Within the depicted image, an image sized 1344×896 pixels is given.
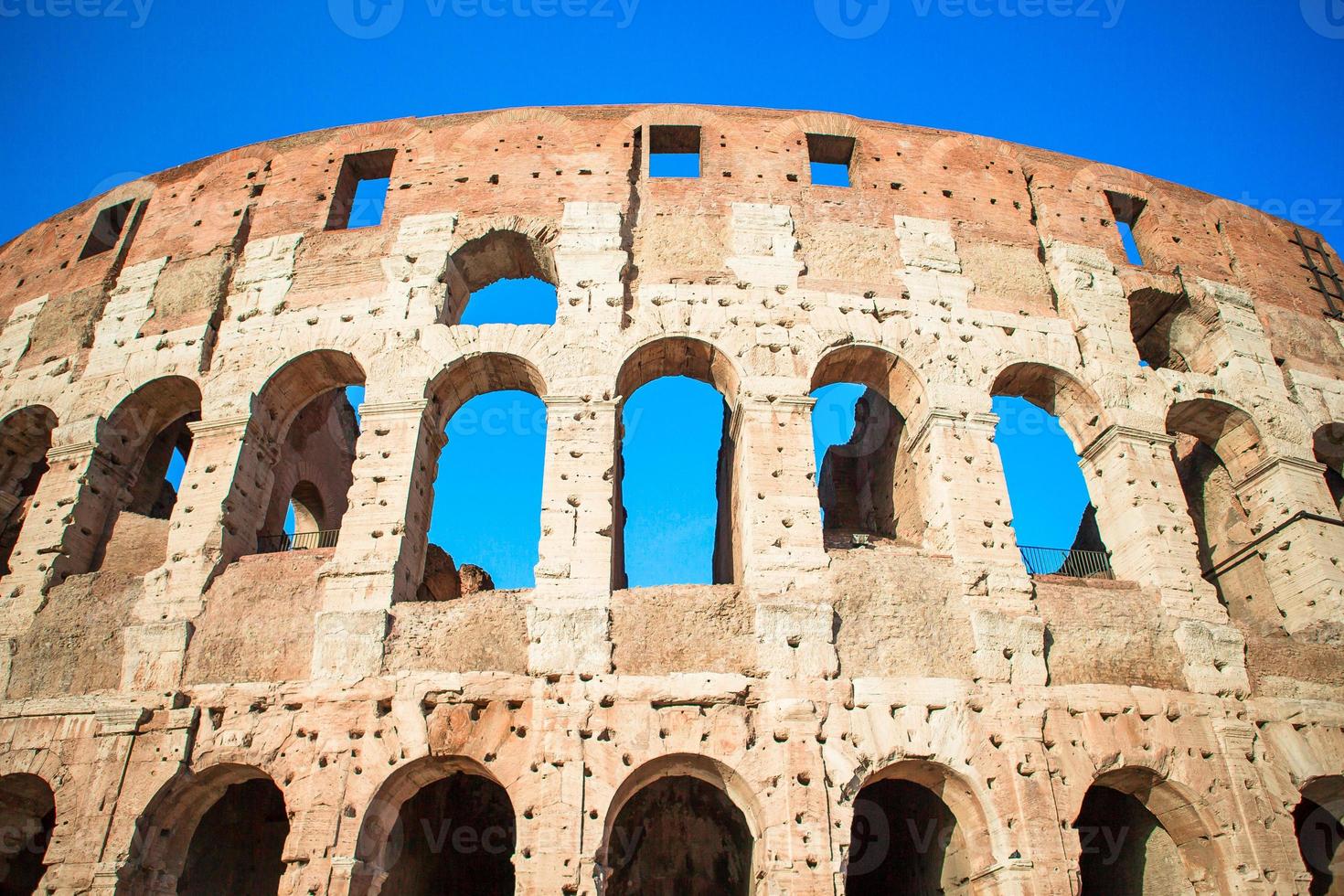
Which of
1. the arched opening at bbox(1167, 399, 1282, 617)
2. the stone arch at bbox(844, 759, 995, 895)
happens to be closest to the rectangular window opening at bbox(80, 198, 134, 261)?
the stone arch at bbox(844, 759, 995, 895)

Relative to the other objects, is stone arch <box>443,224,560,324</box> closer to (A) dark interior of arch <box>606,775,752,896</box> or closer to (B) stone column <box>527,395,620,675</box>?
(B) stone column <box>527,395,620,675</box>

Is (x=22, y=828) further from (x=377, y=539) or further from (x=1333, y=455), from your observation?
(x=1333, y=455)

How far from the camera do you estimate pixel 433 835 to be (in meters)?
9.95

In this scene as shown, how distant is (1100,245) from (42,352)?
44.3 ft

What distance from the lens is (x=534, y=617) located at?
8125 millimetres

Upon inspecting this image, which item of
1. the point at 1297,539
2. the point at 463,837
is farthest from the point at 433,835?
the point at 1297,539

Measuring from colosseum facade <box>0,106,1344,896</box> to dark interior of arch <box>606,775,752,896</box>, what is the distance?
1.9 inches

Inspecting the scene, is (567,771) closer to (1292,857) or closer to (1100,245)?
(1292,857)

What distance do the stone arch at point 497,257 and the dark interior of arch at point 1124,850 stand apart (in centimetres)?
815

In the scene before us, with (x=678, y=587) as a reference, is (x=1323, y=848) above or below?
below

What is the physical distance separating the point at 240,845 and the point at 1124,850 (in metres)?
8.97

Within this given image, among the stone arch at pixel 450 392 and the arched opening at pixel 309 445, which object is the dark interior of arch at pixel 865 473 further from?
the arched opening at pixel 309 445

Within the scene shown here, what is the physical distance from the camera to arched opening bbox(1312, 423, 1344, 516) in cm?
1126

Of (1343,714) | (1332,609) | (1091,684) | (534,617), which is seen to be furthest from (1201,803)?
(534,617)
